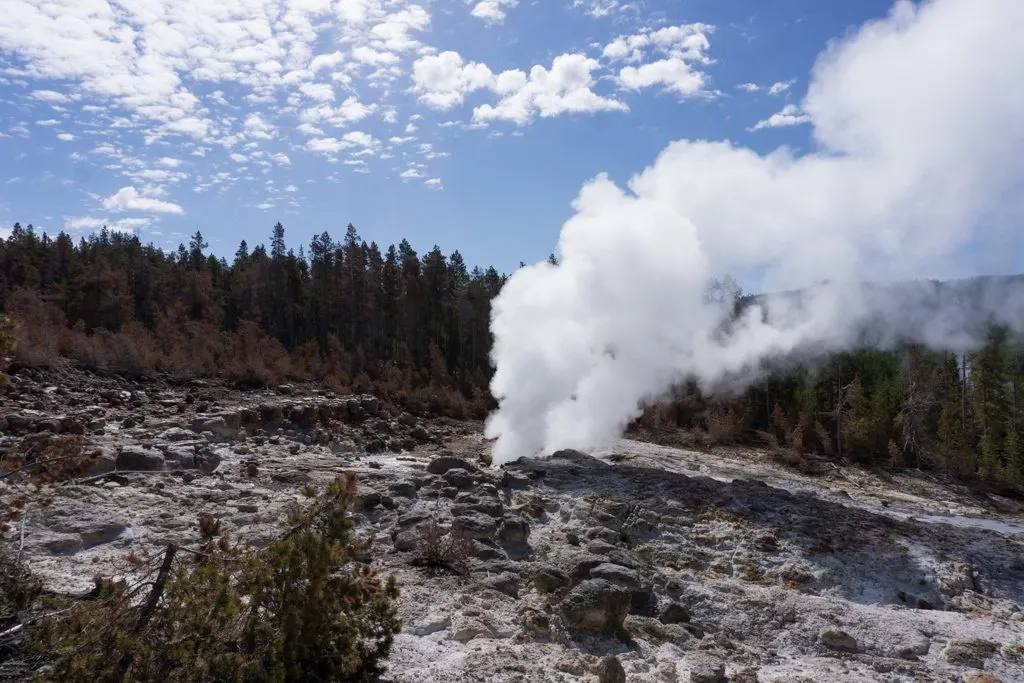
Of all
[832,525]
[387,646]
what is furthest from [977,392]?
[387,646]

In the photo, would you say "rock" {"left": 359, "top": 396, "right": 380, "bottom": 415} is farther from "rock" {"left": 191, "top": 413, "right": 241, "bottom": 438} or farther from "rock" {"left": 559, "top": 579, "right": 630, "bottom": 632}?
"rock" {"left": 559, "top": 579, "right": 630, "bottom": 632}

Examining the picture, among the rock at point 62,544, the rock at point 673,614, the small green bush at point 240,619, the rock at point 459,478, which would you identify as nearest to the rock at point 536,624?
the rock at point 673,614

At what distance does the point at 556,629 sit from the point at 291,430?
1302cm

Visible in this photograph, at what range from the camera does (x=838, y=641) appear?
336 inches

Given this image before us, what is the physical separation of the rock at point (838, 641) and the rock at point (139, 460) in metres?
11.0

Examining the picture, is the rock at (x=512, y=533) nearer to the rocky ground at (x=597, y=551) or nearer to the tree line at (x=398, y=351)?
the rocky ground at (x=597, y=551)

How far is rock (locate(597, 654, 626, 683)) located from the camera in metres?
6.74

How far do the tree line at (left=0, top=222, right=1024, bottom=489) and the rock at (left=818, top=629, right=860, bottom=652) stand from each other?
1734 cm

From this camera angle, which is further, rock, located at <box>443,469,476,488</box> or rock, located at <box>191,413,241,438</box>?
rock, located at <box>191,413,241,438</box>

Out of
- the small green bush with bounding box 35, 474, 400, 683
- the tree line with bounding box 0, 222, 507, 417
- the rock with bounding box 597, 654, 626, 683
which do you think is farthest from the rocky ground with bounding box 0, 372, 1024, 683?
the tree line with bounding box 0, 222, 507, 417

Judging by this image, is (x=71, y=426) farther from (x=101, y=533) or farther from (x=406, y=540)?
(x=406, y=540)

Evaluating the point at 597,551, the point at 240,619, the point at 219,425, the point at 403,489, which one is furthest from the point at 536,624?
the point at 219,425

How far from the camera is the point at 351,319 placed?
163 feet

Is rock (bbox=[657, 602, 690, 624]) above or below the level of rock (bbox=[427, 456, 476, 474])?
below
